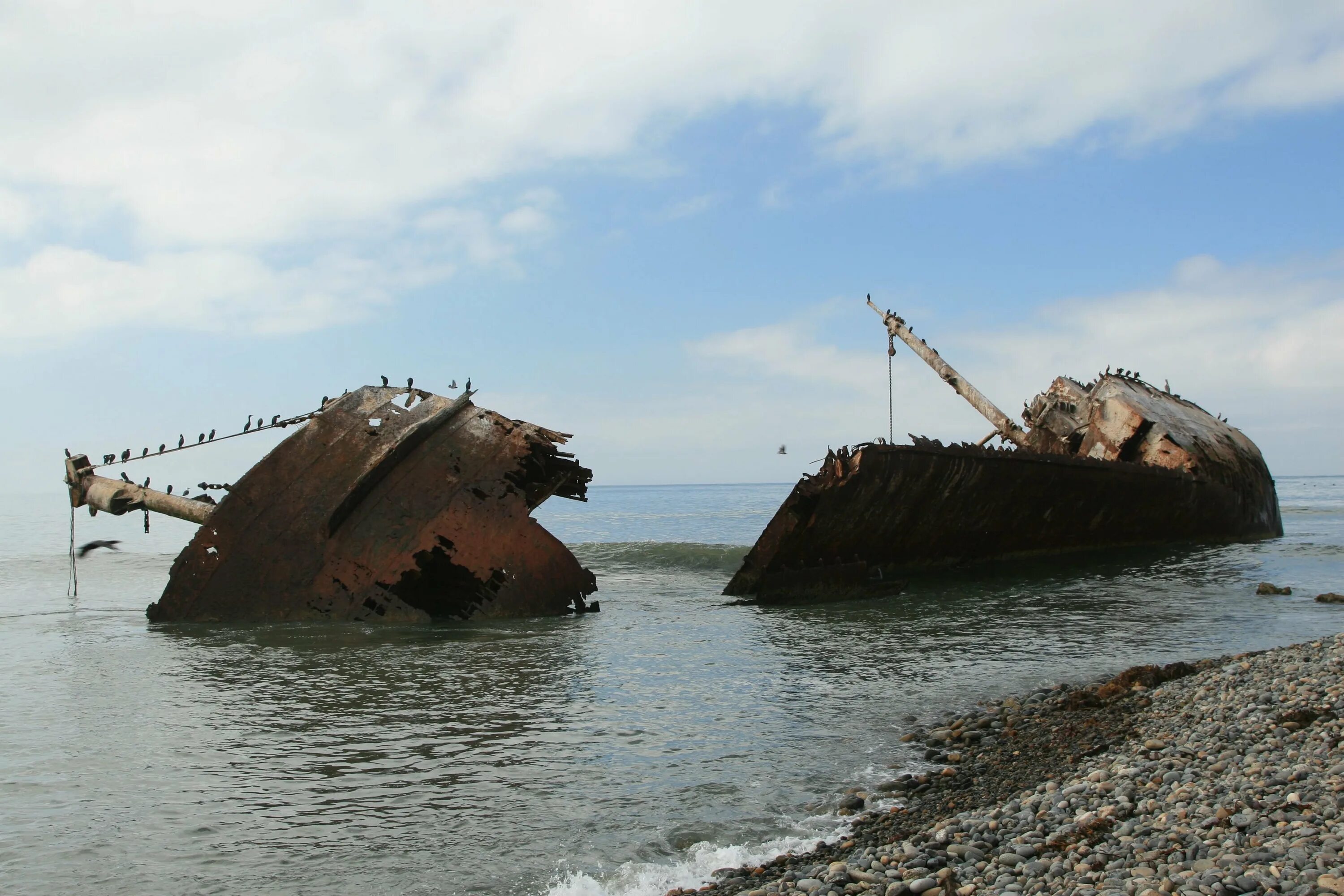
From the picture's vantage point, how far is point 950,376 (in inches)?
750

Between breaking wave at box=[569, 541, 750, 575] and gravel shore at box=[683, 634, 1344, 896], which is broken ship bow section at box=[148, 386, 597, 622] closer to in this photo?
gravel shore at box=[683, 634, 1344, 896]

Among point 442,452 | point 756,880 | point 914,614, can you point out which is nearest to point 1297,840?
point 756,880

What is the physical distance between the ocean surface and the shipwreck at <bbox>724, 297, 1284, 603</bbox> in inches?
18.1

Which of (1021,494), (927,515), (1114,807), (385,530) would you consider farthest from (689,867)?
(1021,494)

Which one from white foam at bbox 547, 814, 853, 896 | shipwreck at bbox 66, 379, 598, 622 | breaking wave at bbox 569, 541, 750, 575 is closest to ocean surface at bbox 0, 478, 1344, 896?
white foam at bbox 547, 814, 853, 896

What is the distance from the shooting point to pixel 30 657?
861cm

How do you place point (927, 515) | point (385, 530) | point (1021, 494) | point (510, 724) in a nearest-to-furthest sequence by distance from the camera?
point (510, 724)
point (385, 530)
point (927, 515)
point (1021, 494)

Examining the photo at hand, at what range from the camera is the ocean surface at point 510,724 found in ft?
12.5

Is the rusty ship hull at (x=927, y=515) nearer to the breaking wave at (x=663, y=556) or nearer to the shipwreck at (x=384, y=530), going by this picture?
the shipwreck at (x=384, y=530)

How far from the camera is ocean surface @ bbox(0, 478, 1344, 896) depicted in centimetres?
381

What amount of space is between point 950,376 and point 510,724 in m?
15.2

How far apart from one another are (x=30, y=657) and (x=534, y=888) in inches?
288

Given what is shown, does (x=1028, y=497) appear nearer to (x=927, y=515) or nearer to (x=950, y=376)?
(x=927, y=515)

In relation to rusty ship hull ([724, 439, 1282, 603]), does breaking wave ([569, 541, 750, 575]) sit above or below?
below
